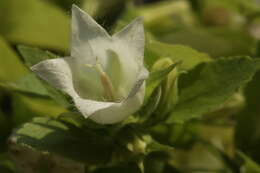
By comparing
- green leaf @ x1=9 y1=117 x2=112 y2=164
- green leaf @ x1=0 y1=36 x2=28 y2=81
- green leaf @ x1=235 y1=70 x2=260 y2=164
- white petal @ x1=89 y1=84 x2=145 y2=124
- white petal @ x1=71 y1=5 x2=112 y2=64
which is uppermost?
white petal @ x1=71 y1=5 x2=112 y2=64

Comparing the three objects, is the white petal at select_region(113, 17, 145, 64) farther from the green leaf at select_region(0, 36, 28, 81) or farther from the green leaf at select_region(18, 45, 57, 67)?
the green leaf at select_region(0, 36, 28, 81)

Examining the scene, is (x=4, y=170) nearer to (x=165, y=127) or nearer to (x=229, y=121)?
A: (x=165, y=127)

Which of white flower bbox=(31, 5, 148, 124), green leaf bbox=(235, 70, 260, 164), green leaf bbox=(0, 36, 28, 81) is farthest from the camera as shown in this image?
green leaf bbox=(0, 36, 28, 81)

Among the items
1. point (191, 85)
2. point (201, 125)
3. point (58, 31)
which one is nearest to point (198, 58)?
point (191, 85)

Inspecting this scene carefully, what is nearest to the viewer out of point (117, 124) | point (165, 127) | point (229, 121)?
point (117, 124)

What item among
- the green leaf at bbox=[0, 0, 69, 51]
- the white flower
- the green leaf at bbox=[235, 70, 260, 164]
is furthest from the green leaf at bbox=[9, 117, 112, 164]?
the green leaf at bbox=[0, 0, 69, 51]

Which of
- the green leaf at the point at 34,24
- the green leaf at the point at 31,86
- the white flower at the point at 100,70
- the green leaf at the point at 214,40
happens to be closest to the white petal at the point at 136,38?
the white flower at the point at 100,70

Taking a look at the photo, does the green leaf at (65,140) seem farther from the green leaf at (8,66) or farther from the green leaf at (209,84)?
the green leaf at (8,66)
